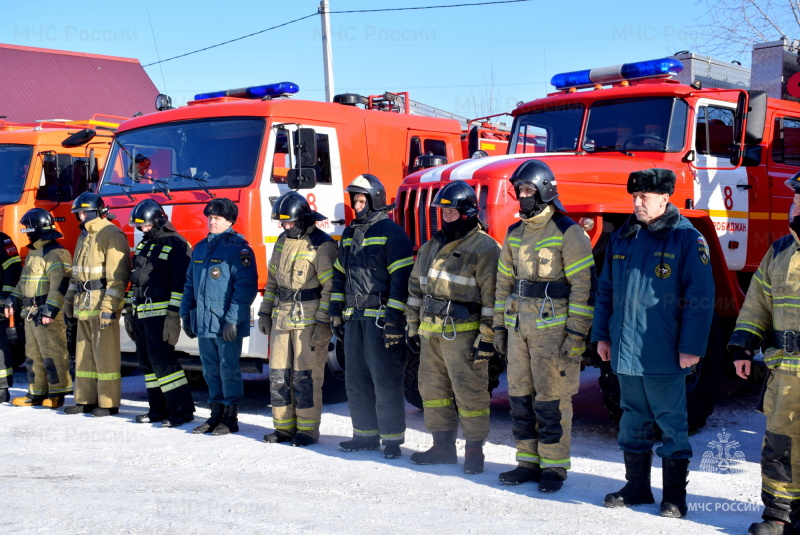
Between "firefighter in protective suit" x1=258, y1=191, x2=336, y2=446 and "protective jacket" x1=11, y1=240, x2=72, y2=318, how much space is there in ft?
8.58

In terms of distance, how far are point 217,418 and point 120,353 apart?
147 cm

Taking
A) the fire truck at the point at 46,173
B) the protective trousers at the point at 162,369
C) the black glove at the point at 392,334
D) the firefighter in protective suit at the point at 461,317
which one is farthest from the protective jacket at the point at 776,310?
the fire truck at the point at 46,173

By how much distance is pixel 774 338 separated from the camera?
4.52 meters

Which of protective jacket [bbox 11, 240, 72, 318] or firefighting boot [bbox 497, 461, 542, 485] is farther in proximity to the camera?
protective jacket [bbox 11, 240, 72, 318]

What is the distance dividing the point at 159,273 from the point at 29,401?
2.22 meters

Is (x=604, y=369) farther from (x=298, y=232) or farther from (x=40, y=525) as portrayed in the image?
(x=40, y=525)

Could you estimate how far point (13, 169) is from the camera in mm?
9664

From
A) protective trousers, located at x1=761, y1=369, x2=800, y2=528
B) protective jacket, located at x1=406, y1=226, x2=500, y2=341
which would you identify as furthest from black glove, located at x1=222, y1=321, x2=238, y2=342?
protective trousers, located at x1=761, y1=369, x2=800, y2=528

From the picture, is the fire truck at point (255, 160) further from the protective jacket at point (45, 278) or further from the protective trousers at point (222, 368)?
the protective jacket at point (45, 278)

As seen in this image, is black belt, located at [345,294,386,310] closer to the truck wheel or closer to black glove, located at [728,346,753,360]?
the truck wheel

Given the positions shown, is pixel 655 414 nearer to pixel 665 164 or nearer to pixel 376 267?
pixel 376 267

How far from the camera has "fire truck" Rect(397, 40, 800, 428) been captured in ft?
21.5

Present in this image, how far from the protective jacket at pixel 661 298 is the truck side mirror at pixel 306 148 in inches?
137

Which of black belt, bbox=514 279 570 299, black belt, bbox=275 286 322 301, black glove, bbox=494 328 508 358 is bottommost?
black glove, bbox=494 328 508 358
